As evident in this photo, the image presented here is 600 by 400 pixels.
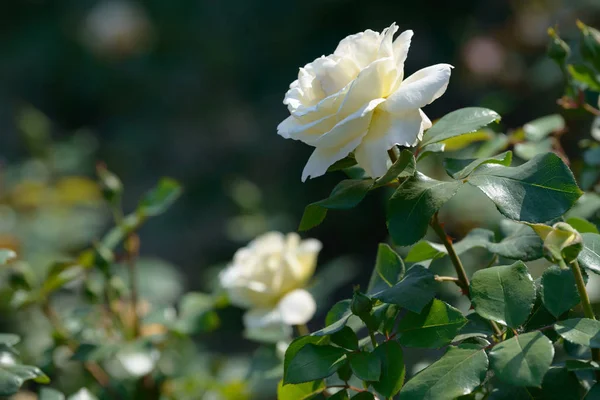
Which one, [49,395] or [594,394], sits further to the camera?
[49,395]

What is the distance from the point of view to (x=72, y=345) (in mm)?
959

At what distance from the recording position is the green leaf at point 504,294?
52 cm

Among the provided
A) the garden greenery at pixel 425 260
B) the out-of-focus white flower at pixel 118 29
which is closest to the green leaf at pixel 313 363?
the garden greenery at pixel 425 260

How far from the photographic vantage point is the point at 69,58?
11.6 ft

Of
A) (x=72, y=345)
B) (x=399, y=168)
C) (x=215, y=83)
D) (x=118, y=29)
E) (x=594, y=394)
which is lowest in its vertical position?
(x=594, y=394)

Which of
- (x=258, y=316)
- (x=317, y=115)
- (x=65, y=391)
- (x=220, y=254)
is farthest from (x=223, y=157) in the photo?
(x=317, y=115)

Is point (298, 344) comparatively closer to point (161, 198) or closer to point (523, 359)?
point (523, 359)

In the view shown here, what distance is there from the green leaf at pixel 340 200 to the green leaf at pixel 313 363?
0.09 metres

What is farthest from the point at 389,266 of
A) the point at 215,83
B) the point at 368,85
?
the point at 215,83

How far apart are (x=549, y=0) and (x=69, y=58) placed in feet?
7.20

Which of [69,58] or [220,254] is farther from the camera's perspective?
Answer: [69,58]

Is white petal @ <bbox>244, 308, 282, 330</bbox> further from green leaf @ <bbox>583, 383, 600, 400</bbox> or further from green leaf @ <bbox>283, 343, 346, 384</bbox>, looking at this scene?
green leaf @ <bbox>583, 383, 600, 400</bbox>

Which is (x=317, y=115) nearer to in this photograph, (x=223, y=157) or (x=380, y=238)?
(x=380, y=238)

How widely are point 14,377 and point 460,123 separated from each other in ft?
1.45
